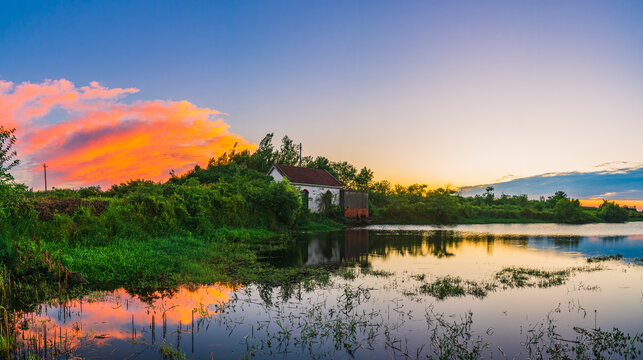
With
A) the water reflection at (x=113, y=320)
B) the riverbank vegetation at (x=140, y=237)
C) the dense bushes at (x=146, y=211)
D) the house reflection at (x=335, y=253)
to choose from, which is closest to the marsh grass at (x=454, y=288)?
the riverbank vegetation at (x=140, y=237)

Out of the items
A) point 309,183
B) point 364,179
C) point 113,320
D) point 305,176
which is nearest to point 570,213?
point 364,179

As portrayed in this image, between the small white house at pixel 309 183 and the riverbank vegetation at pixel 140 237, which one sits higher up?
the small white house at pixel 309 183

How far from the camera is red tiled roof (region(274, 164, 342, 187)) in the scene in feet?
112

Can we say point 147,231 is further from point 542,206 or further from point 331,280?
point 542,206

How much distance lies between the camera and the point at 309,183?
1362 inches

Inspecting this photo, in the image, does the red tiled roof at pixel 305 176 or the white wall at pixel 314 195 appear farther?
the white wall at pixel 314 195

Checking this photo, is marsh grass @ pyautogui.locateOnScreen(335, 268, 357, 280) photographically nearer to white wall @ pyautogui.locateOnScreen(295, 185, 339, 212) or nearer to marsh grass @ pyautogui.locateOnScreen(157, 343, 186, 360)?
marsh grass @ pyautogui.locateOnScreen(157, 343, 186, 360)

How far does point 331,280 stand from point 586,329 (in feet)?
19.1

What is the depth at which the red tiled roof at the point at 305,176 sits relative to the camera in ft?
112

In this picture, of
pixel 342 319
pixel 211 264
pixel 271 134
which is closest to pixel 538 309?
pixel 342 319

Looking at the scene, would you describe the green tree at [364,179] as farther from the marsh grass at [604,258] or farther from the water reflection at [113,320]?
the water reflection at [113,320]

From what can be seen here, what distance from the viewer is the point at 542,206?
209 ft

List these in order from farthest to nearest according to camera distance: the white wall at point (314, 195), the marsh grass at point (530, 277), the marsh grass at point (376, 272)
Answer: the white wall at point (314, 195), the marsh grass at point (376, 272), the marsh grass at point (530, 277)

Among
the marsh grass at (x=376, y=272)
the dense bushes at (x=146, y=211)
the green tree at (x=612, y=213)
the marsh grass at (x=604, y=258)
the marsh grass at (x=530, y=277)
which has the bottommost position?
the green tree at (x=612, y=213)
